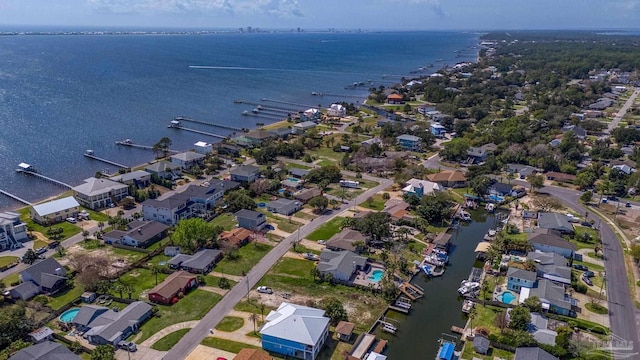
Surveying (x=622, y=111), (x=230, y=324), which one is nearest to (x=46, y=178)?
(x=230, y=324)

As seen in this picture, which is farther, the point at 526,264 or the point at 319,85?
the point at 319,85

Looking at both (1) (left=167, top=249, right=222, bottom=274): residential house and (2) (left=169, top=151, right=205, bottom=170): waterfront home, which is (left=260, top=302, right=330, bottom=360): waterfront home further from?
(2) (left=169, top=151, right=205, bottom=170): waterfront home

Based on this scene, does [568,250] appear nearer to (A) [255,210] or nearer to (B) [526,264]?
(B) [526,264]

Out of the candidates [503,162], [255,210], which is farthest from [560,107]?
[255,210]

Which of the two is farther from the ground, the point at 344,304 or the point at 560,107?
the point at 560,107

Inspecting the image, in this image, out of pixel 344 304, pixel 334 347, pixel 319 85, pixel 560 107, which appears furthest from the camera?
pixel 319 85

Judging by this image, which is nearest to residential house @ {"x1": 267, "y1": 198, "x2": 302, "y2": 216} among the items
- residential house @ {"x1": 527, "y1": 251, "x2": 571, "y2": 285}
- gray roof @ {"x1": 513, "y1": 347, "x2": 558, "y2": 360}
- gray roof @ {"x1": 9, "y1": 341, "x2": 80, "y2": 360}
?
residential house @ {"x1": 527, "y1": 251, "x2": 571, "y2": 285}

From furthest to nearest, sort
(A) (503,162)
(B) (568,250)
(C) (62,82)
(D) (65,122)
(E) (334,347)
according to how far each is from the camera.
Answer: (C) (62,82), (D) (65,122), (A) (503,162), (B) (568,250), (E) (334,347)
